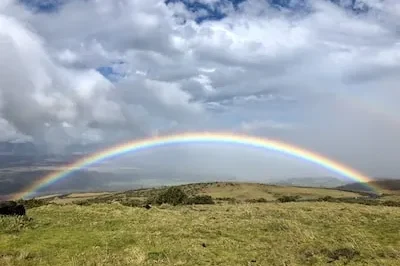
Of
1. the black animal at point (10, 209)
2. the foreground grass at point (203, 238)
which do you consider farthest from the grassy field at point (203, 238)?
the black animal at point (10, 209)

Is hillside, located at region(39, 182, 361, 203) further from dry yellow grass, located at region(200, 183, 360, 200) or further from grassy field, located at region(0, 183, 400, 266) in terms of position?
grassy field, located at region(0, 183, 400, 266)

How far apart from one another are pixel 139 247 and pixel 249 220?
1130cm

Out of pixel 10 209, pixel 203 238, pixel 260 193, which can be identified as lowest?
pixel 203 238

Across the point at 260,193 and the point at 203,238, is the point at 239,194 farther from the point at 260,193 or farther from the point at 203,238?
the point at 203,238

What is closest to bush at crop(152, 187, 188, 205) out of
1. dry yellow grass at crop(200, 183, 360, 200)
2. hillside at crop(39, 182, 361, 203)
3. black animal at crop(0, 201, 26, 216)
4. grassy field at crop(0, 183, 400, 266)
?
grassy field at crop(0, 183, 400, 266)

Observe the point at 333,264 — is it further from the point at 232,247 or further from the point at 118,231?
the point at 118,231

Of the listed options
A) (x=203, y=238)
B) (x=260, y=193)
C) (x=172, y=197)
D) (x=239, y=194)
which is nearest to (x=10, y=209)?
(x=203, y=238)

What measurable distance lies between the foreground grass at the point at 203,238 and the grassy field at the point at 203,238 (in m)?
0.05

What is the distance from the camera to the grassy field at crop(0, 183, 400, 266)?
20219mm

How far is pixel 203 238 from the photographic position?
25.2 meters

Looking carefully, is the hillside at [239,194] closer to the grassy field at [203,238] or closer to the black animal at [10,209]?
the black animal at [10,209]

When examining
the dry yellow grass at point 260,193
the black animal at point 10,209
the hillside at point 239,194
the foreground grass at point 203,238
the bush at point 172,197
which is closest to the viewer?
the foreground grass at point 203,238

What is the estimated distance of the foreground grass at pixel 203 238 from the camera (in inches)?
796

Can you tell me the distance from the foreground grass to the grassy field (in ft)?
0.16
